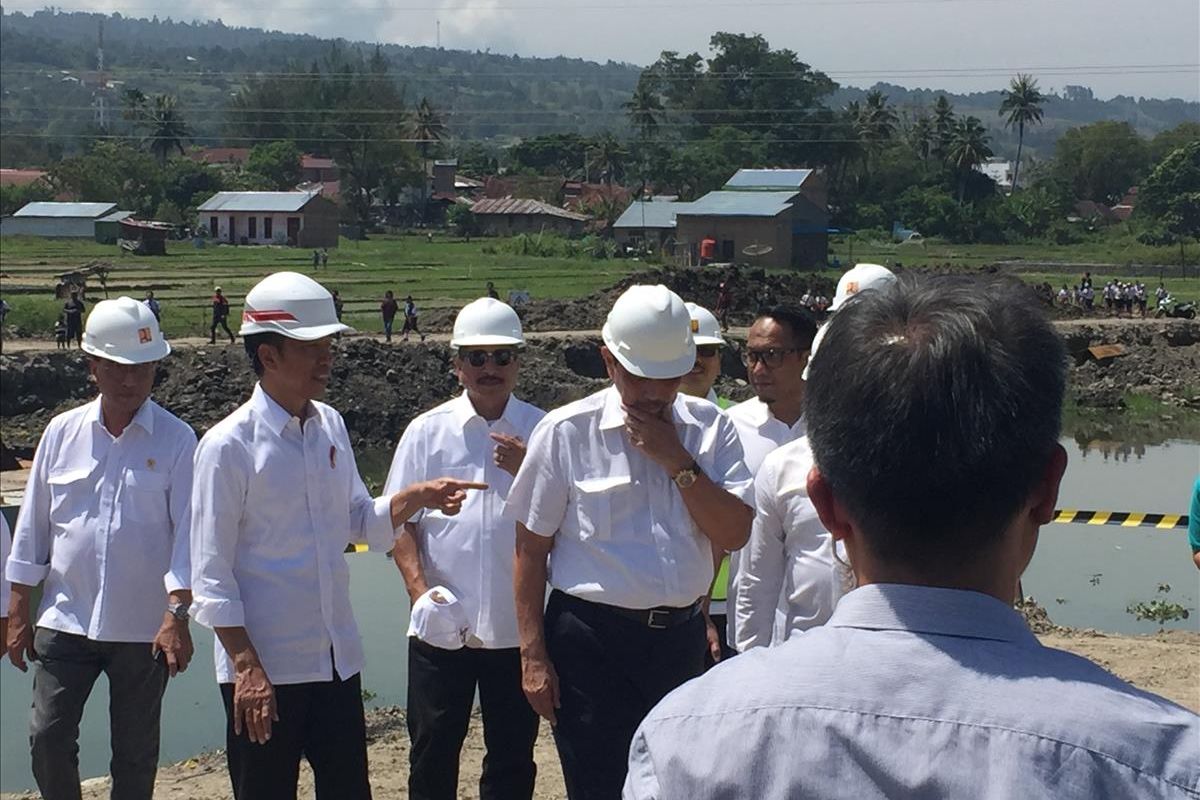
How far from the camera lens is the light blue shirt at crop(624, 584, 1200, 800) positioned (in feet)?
4.96

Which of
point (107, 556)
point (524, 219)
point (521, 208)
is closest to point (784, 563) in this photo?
point (107, 556)

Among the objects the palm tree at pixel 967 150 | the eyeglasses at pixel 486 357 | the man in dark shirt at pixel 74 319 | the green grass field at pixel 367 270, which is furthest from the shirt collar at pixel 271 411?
the palm tree at pixel 967 150

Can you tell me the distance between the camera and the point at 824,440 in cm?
172

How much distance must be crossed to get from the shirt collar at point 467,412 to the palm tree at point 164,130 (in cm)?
10637

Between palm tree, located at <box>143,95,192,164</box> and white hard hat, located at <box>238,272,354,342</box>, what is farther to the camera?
palm tree, located at <box>143,95,192,164</box>

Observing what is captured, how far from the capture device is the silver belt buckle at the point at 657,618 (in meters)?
4.23

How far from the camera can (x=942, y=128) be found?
101125 mm

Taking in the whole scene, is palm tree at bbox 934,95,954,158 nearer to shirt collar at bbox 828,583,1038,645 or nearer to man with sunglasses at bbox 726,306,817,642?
man with sunglasses at bbox 726,306,817,642

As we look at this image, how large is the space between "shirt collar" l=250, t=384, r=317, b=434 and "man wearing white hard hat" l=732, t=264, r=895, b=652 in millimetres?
1382

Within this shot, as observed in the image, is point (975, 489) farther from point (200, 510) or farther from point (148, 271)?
point (148, 271)

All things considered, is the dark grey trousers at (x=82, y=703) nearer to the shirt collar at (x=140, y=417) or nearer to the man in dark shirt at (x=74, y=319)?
the shirt collar at (x=140, y=417)

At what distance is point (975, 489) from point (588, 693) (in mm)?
2706

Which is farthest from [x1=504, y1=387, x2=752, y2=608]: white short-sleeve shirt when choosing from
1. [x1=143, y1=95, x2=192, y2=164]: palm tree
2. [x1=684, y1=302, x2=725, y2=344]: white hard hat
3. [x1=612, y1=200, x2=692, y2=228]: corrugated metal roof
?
[x1=143, y1=95, x2=192, y2=164]: palm tree

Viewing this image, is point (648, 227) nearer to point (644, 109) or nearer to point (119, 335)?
point (644, 109)
